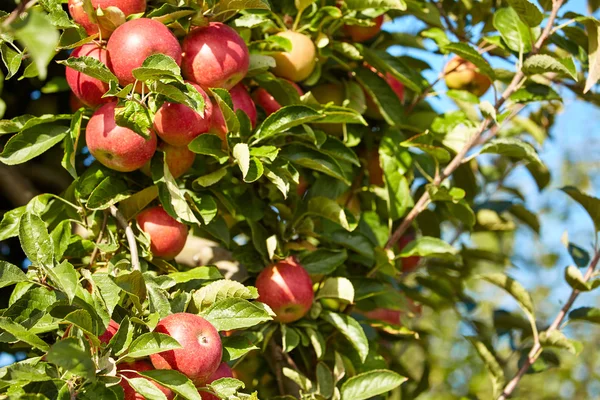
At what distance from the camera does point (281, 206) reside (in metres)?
1.57

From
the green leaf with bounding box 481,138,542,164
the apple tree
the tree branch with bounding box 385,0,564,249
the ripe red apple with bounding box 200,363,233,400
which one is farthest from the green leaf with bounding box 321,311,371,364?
the green leaf with bounding box 481,138,542,164

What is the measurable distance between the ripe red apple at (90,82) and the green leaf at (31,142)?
99mm

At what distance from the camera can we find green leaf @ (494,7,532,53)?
5.35 ft

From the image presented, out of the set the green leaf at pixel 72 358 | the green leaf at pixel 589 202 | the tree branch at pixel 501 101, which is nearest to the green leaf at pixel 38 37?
the green leaf at pixel 72 358

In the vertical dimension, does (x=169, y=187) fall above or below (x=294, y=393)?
above

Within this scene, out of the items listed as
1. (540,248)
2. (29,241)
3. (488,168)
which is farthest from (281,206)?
(540,248)

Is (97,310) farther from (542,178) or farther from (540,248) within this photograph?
(540,248)

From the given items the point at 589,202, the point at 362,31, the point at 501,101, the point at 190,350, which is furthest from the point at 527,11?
the point at 190,350

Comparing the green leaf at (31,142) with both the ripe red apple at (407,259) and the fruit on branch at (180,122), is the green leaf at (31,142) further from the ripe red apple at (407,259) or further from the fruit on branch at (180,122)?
the ripe red apple at (407,259)

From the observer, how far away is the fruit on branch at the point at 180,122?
4.07ft

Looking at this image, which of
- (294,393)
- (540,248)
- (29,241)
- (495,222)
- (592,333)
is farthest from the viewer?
(540,248)

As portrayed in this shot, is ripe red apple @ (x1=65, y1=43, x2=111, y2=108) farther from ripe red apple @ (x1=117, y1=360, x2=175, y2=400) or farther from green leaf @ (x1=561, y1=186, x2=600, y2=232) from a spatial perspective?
green leaf @ (x1=561, y1=186, x2=600, y2=232)

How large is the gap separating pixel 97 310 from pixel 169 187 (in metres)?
0.30

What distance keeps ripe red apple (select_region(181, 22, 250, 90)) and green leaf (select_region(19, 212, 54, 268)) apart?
14.6 inches
